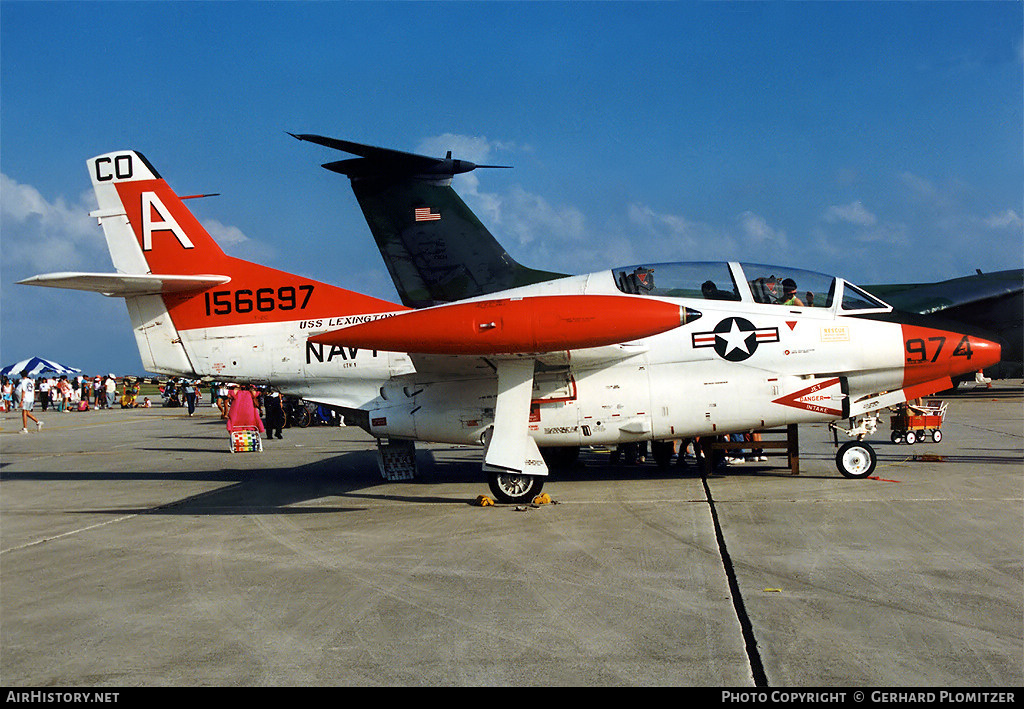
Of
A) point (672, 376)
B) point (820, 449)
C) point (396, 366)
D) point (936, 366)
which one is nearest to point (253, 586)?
point (396, 366)

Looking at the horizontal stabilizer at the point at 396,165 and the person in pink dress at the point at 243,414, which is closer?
the horizontal stabilizer at the point at 396,165

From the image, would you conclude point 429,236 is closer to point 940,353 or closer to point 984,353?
point 940,353

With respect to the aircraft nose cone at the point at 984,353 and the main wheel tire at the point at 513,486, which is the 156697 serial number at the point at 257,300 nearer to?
the main wheel tire at the point at 513,486

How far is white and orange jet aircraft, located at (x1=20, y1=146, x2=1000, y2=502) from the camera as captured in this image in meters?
9.05

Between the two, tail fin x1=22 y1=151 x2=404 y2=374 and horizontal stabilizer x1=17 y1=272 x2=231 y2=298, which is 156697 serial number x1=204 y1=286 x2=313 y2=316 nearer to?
tail fin x1=22 y1=151 x2=404 y2=374

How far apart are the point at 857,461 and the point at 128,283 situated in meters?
10.0

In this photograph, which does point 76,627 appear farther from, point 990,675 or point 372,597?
point 990,675

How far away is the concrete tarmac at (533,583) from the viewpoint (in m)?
4.44

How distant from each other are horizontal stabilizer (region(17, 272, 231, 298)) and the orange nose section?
9.06 m

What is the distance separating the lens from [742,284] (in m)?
10.4

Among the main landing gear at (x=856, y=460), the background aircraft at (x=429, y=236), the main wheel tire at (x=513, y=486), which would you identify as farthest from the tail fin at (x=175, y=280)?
the main landing gear at (x=856, y=460)

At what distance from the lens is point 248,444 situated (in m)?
18.5

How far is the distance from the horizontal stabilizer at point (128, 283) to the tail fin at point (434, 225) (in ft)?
12.6

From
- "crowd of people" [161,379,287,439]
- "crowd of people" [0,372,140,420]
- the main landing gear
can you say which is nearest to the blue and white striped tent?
"crowd of people" [0,372,140,420]
